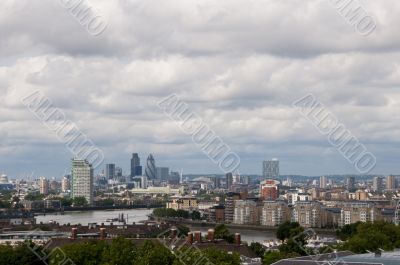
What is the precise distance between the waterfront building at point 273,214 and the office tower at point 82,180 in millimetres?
59092

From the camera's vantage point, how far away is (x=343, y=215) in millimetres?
91188

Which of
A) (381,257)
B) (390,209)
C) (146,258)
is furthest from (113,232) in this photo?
(390,209)

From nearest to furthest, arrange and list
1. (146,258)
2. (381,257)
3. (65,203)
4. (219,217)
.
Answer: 1. (381,257)
2. (146,258)
3. (219,217)
4. (65,203)

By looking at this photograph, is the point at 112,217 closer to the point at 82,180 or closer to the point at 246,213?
the point at 246,213

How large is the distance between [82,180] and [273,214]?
69.7 m

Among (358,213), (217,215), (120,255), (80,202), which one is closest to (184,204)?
(80,202)

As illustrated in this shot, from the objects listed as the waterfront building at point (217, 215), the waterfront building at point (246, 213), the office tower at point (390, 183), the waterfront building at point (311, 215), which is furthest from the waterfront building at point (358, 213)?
→ the office tower at point (390, 183)

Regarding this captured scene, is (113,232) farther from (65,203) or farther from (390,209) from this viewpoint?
(65,203)

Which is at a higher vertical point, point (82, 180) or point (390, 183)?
point (82, 180)

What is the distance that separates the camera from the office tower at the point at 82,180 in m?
157

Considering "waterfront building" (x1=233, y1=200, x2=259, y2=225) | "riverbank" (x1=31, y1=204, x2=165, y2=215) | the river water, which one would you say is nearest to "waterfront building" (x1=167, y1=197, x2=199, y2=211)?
the river water

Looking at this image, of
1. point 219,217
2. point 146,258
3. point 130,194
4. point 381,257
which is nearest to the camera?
point 381,257

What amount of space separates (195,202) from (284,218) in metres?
39.7

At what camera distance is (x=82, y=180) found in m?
161
